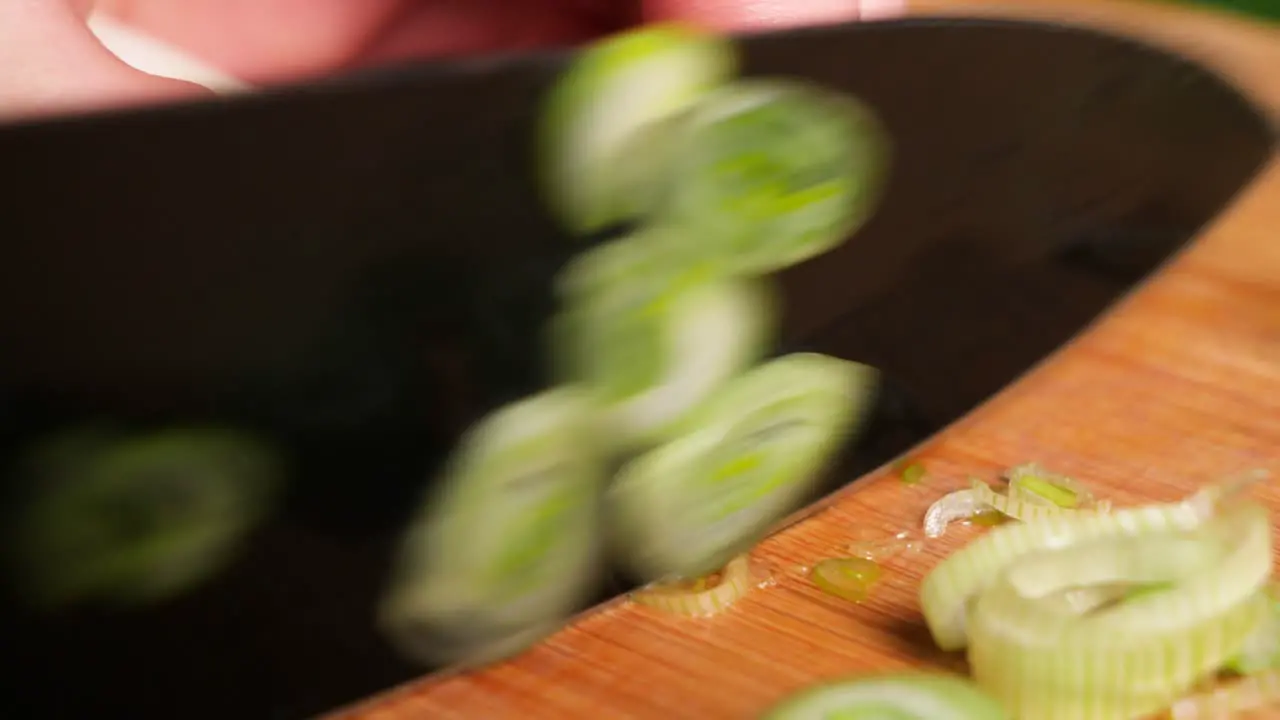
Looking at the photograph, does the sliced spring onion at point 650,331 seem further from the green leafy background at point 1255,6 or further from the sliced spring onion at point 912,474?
the green leafy background at point 1255,6

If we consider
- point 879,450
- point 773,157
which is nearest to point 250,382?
point 773,157

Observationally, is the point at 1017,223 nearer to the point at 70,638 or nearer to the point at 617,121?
the point at 617,121

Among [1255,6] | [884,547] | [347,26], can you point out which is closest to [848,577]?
[884,547]

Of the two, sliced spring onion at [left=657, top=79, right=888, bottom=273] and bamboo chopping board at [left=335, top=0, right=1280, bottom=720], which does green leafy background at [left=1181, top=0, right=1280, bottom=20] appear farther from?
sliced spring onion at [left=657, top=79, right=888, bottom=273]

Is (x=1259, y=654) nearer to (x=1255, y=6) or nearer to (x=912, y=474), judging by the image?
(x=912, y=474)

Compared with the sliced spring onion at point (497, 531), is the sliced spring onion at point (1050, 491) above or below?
below

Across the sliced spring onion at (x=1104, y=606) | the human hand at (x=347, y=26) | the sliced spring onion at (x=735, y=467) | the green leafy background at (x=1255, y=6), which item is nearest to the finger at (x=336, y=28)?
the human hand at (x=347, y=26)

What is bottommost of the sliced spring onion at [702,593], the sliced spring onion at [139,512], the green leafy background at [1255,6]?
the sliced spring onion at [702,593]
